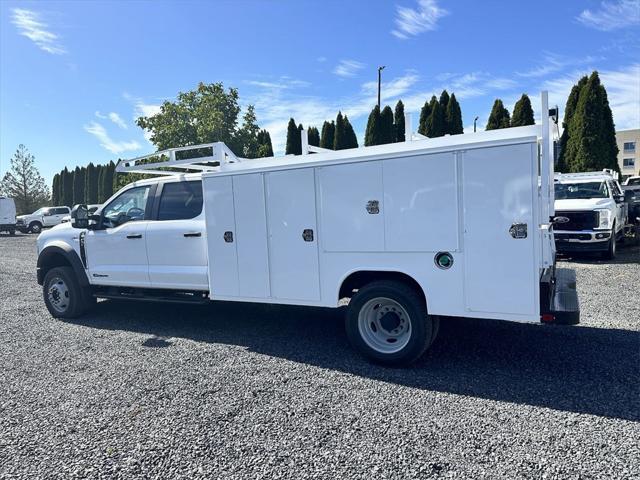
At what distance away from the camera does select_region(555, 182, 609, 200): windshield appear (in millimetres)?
12352

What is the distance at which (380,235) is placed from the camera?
15.4ft

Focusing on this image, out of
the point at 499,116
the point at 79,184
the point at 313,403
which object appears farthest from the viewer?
the point at 79,184

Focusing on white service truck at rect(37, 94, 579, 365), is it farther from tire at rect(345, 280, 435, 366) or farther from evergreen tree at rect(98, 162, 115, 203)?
evergreen tree at rect(98, 162, 115, 203)

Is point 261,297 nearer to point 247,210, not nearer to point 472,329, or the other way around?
point 247,210

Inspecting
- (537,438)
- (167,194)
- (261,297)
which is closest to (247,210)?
(261,297)

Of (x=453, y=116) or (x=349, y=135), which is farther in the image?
(x=349, y=135)

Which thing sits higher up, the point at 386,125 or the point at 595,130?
the point at 386,125

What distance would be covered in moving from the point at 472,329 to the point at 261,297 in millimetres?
2717

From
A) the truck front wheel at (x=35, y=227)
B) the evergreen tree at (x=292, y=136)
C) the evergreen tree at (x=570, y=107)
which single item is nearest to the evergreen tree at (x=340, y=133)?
the evergreen tree at (x=292, y=136)

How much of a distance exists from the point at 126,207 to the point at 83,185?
54.8 meters

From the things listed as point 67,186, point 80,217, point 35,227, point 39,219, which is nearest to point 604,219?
point 80,217

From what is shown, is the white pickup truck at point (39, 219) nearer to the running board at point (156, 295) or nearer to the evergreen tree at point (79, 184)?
the evergreen tree at point (79, 184)

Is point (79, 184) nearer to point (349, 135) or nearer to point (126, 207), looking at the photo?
point (349, 135)

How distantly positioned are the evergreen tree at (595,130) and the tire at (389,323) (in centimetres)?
1858
